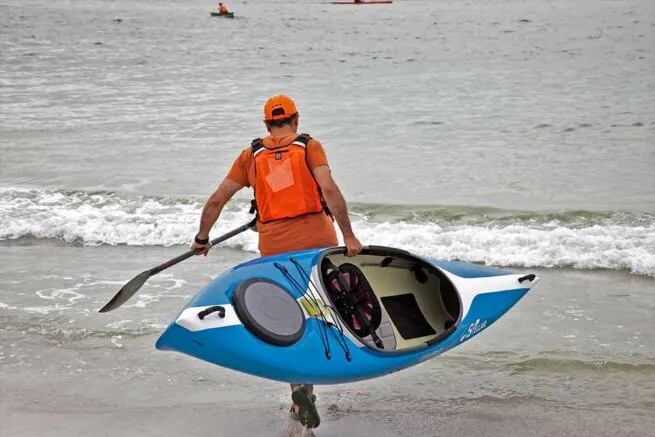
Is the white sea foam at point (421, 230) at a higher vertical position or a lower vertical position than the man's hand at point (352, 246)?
lower

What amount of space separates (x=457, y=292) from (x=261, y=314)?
1.39 m

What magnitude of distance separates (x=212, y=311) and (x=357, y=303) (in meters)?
1.03

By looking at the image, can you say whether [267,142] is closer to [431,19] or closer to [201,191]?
[201,191]

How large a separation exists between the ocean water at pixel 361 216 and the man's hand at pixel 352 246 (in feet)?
3.22

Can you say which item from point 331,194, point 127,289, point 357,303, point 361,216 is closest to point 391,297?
point 357,303

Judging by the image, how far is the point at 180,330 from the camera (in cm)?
466

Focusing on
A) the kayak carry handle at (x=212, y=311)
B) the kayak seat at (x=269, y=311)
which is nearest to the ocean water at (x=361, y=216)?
the kayak seat at (x=269, y=311)

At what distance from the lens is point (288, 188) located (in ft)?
16.6

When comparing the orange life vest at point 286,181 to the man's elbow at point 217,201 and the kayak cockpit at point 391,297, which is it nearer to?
the man's elbow at point 217,201

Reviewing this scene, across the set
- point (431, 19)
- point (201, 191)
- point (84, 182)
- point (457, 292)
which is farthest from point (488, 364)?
→ point (431, 19)

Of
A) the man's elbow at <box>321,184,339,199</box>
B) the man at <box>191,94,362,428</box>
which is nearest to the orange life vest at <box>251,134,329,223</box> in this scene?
the man at <box>191,94,362,428</box>

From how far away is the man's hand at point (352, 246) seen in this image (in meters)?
5.16

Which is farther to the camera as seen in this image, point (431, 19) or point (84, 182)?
point (431, 19)

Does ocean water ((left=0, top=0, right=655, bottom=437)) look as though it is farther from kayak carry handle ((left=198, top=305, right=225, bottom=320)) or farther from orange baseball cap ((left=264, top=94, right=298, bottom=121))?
orange baseball cap ((left=264, top=94, right=298, bottom=121))
